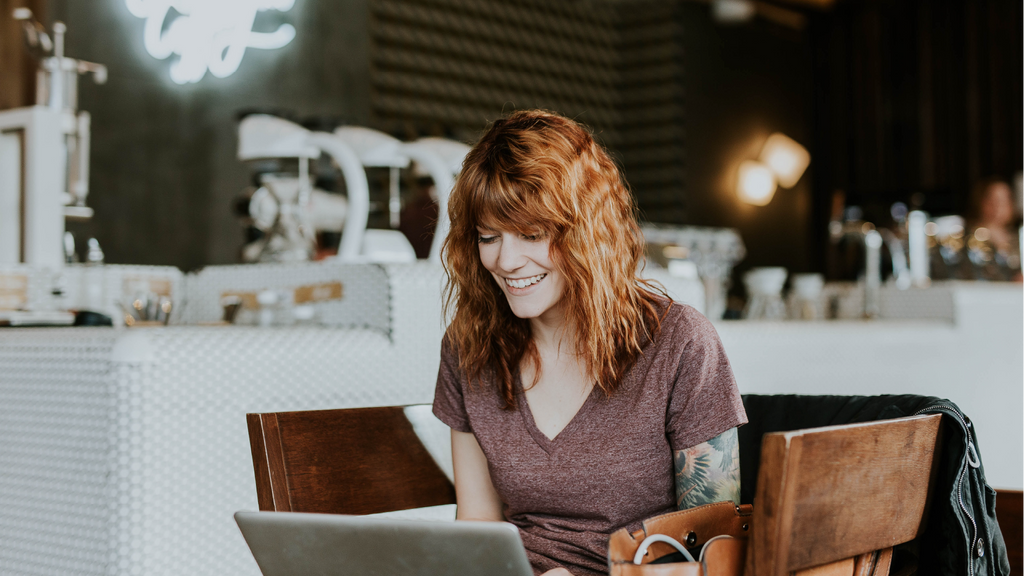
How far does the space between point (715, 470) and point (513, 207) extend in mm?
410

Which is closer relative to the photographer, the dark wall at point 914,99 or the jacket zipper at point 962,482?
the jacket zipper at point 962,482

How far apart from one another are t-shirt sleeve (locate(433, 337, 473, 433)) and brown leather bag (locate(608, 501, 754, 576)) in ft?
1.38

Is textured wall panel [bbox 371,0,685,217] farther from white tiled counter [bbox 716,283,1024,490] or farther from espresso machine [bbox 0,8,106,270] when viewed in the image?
espresso machine [bbox 0,8,106,270]

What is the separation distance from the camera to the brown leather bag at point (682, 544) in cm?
85

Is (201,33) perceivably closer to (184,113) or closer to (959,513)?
(184,113)

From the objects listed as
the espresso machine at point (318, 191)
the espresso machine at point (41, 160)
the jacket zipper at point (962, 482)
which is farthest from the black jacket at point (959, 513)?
the espresso machine at point (41, 160)

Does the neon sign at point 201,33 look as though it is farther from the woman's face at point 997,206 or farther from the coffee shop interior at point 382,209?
the woman's face at point 997,206

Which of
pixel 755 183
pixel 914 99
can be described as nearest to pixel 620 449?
pixel 755 183

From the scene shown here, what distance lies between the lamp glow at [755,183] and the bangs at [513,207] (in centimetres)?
647

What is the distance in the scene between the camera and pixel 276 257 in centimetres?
201

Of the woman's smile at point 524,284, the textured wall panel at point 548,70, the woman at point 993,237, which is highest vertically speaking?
the textured wall panel at point 548,70

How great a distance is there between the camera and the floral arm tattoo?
3.59ft

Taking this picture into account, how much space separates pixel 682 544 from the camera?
922 mm

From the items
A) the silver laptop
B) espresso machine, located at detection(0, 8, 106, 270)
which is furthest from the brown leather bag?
espresso machine, located at detection(0, 8, 106, 270)
